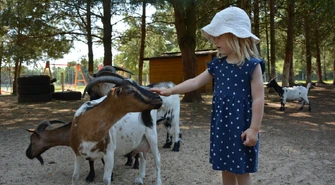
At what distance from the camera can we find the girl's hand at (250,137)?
7.31 feet

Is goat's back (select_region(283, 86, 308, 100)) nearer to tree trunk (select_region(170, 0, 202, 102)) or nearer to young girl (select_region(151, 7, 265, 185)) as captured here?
tree trunk (select_region(170, 0, 202, 102))

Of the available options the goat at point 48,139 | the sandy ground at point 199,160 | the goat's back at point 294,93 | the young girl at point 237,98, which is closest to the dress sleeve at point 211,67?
the young girl at point 237,98

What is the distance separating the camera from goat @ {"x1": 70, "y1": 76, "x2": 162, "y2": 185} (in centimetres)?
304

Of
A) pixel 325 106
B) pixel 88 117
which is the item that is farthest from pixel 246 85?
pixel 325 106

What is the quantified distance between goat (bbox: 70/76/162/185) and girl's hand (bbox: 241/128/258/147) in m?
0.95

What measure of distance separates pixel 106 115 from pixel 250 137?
1.46 m

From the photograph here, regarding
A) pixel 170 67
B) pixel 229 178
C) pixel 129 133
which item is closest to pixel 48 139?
pixel 129 133

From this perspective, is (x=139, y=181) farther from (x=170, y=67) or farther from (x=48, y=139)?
(x=170, y=67)

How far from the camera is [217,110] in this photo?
7.91 feet

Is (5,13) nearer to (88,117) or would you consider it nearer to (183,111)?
(183,111)

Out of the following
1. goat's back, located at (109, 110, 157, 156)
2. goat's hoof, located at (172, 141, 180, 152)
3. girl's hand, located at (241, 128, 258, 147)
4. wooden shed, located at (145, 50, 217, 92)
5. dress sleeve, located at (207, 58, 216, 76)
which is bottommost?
goat's hoof, located at (172, 141, 180, 152)

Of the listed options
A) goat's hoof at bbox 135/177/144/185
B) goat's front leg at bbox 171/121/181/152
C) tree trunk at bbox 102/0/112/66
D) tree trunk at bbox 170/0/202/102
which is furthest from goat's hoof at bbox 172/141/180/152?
tree trunk at bbox 170/0/202/102

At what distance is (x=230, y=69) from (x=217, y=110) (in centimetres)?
29

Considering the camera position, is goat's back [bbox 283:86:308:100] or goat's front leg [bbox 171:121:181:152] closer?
goat's front leg [bbox 171:121:181:152]
